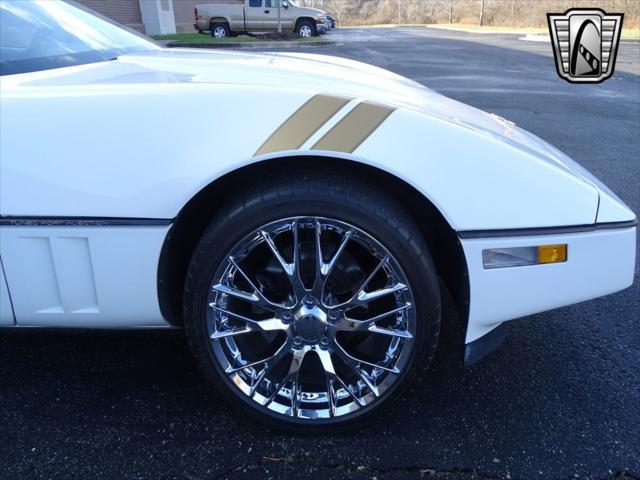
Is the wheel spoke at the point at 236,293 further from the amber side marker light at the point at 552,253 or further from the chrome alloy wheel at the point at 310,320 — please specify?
the amber side marker light at the point at 552,253

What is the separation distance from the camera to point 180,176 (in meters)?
1.56

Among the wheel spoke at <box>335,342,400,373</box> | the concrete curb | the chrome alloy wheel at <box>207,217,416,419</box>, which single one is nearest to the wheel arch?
the chrome alloy wheel at <box>207,217,416,419</box>

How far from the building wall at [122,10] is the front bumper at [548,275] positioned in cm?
2059

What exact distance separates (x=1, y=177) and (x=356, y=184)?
3.64ft

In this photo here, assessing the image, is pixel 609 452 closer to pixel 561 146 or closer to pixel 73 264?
pixel 73 264

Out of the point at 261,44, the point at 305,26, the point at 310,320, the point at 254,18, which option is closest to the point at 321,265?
the point at 310,320

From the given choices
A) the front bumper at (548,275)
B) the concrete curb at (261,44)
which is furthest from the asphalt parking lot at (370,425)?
the concrete curb at (261,44)

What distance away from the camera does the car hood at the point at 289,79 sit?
171 centimetres

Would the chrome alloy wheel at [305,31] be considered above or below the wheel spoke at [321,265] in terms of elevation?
above

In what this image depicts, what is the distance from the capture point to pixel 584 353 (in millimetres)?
2223

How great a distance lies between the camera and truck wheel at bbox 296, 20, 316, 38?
23.0 m

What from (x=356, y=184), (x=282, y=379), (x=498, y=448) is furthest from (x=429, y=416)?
(x=356, y=184)

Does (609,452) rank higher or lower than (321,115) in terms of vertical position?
lower

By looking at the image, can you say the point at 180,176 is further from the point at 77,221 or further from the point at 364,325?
the point at 364,325
